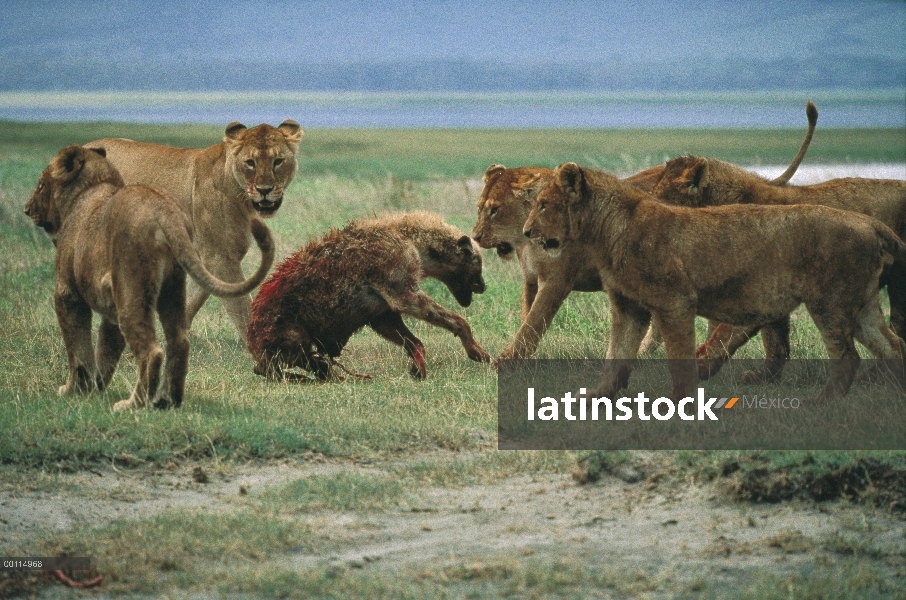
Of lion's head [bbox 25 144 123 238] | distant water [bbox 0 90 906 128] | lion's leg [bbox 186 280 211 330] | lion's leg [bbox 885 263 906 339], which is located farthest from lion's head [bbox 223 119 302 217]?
distant water [bbox 0 90 906 128]

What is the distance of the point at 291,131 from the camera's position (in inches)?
417

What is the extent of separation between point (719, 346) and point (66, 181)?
14.3 feet

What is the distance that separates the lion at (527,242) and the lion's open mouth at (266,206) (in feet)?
5.45

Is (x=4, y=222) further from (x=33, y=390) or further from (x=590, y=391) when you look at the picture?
(x=590, y=391)

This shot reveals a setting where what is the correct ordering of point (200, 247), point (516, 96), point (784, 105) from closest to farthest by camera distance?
point (200, 247) < point (784, 105) < point (516, 96)

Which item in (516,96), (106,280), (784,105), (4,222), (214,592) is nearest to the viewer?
(214,592)

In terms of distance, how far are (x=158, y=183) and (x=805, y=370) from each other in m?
5.38

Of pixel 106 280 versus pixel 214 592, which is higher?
pixel 106 280

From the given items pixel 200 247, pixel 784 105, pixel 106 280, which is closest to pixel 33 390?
pixel 106 280

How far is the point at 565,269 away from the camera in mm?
8852

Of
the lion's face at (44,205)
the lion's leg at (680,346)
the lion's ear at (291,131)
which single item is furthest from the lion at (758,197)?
the lion's face at (44,205)

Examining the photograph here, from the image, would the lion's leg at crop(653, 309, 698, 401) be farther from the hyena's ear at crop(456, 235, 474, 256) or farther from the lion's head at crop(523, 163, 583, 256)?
the hyena's ear at crop(456, 235, 474, 256)

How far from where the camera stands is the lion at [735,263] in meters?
7.33

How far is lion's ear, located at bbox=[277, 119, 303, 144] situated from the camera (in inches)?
405
